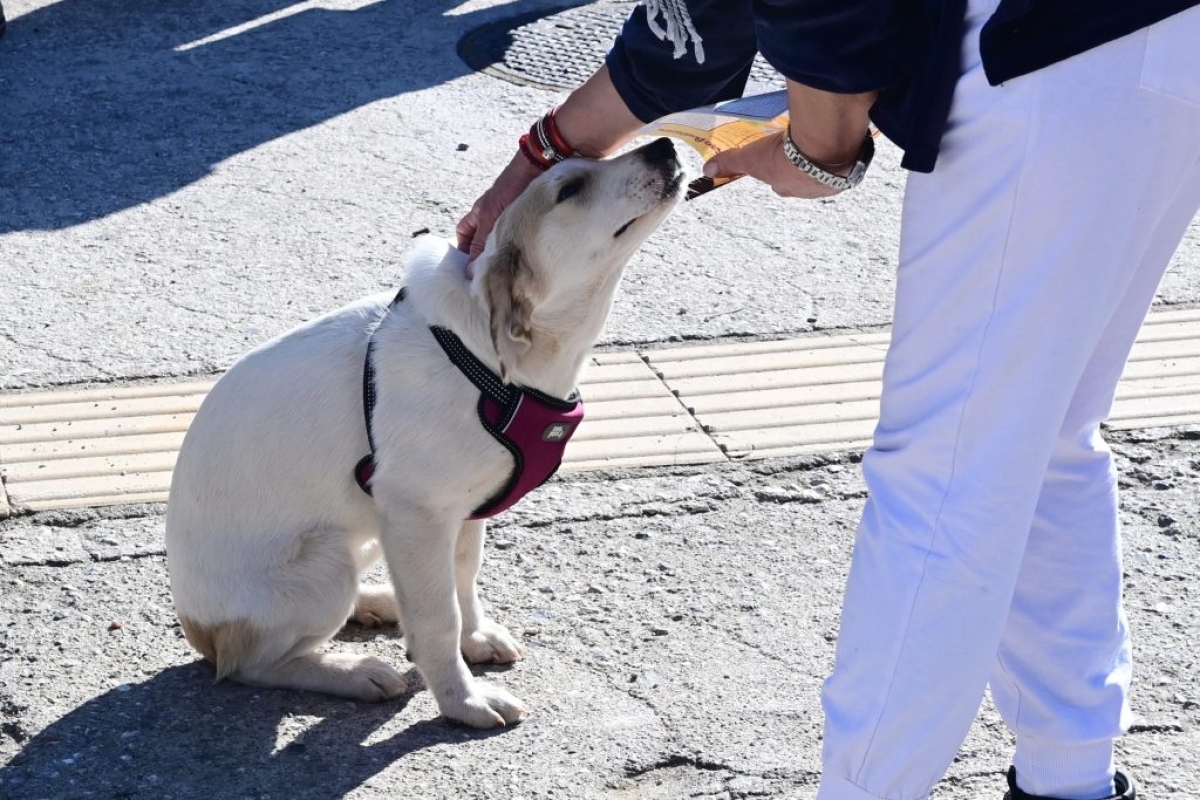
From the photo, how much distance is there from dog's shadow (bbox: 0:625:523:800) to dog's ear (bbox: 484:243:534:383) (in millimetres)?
715

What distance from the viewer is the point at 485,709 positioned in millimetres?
2971

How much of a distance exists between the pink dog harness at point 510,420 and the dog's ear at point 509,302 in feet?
0.15

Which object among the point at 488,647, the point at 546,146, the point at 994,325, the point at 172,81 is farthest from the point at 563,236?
the point at 172,81

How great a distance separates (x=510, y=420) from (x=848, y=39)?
1171 mm

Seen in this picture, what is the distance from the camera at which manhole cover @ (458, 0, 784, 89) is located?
21.6 ft

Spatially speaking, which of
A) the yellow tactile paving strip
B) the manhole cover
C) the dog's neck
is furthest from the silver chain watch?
the manhole cover

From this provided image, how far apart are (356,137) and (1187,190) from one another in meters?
4.36

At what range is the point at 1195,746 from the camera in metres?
2.93

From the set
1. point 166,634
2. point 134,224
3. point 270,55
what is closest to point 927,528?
point 166,634

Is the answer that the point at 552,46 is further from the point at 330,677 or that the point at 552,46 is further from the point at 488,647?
the point at 330,677

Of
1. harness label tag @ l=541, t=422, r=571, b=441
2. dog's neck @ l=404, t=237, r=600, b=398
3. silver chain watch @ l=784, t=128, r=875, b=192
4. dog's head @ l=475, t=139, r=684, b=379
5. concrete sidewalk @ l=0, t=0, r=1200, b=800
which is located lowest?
concrete sidewalk @ l=0, t=0, r=1200, b=800

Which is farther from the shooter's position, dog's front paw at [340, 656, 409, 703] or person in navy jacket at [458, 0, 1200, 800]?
dog's front paw at [340, 656, 409, 703]

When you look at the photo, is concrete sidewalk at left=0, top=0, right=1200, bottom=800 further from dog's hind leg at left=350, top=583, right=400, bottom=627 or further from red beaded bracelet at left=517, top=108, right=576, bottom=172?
red beaded bracelet at left=517, top=108, right=576, bottom=172

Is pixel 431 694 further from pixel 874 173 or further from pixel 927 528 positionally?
pixel 874 173
